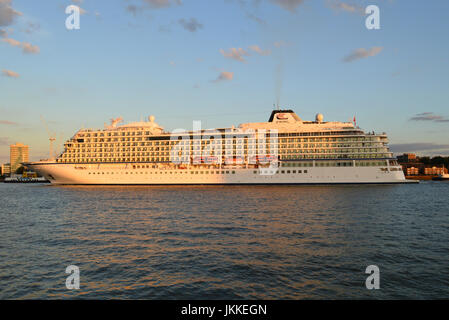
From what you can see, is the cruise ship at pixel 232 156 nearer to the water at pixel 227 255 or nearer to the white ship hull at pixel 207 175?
the white ship hull at pixel 207 175

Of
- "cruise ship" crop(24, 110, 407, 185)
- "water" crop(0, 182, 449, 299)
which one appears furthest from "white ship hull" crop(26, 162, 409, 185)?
"water" crop(0, 182, 449, 299)

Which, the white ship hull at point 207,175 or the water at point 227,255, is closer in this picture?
the water at point 227,255

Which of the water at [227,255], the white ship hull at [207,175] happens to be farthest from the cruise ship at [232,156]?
the water at [227,255]

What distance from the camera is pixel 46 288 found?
537 inches

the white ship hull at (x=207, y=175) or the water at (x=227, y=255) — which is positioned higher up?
the white ship hull at (x=207, y=175)

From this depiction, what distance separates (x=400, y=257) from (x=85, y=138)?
320ft

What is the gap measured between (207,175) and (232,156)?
9.16 meters

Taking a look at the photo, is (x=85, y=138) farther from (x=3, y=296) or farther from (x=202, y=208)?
(x=3, y=296)

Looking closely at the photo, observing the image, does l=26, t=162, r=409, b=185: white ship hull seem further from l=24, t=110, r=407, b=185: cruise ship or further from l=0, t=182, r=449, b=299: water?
l=0, t=182, r=449, b=299: water

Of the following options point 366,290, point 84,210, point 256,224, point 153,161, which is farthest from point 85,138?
point 366,290

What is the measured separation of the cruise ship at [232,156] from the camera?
8244 cm

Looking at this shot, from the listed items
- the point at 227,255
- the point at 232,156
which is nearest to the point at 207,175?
the point at 232,156

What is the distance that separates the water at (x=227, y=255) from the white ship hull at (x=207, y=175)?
50065mm

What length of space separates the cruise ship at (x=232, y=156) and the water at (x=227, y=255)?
51360 millimetres
